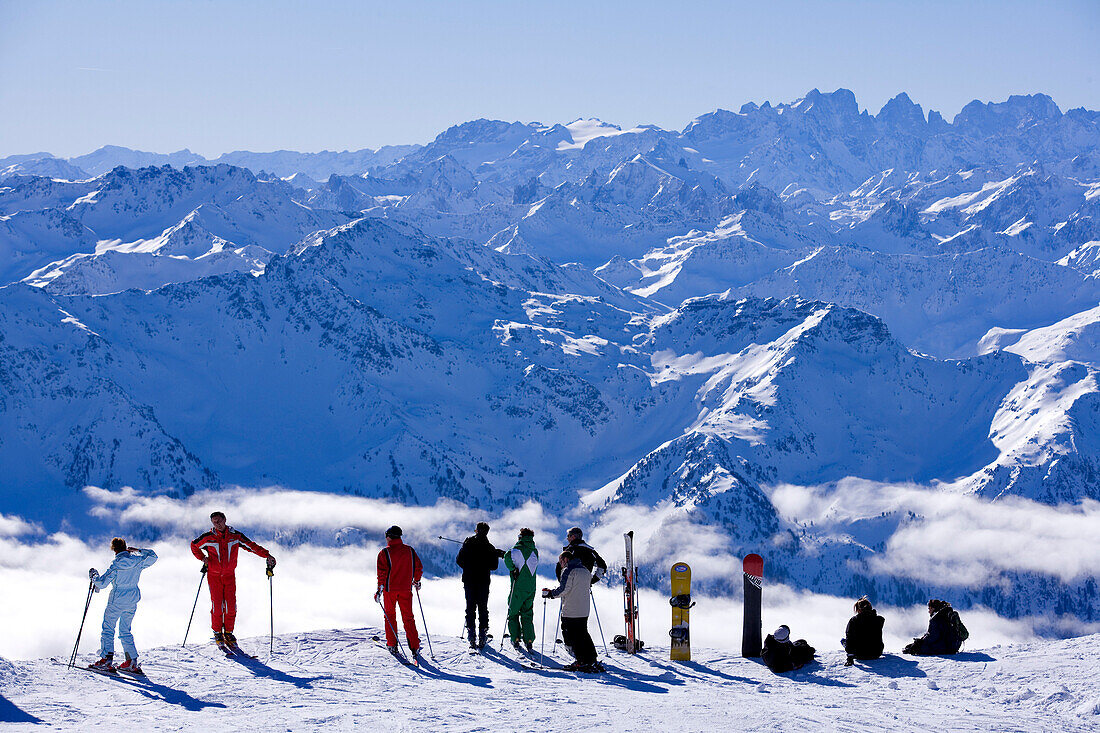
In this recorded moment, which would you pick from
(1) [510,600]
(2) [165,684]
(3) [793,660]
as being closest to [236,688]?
(2) [165,684]

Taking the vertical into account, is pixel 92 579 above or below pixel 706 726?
above

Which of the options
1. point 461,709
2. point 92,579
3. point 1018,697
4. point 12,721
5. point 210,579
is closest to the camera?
point 12,721

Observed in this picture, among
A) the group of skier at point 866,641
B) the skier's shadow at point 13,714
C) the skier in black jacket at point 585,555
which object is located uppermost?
the skier in black jacket at point 585,555

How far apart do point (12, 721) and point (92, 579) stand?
4706 millimetres

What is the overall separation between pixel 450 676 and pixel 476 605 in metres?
3.37

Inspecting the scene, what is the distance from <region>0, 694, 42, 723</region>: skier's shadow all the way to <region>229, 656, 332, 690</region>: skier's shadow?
4.92 m

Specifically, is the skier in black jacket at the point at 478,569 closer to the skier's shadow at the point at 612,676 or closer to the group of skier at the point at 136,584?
the skier's shadow at the point at 612,676

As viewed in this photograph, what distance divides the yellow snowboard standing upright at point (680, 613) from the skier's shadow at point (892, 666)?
411 centimetres

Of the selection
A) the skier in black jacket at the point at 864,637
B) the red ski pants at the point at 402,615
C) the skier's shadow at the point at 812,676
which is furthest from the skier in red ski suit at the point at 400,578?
the skier in black jacket at the point at 864,637

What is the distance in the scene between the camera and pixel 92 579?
75.0ft

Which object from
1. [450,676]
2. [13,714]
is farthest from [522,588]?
[13,714]

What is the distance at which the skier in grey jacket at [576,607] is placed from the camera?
23547 mm

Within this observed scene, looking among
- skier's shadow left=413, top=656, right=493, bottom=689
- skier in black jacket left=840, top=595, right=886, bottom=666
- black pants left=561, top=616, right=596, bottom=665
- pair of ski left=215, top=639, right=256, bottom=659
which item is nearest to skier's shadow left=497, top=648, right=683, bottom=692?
black pants left=561, top=616, right=596, bottom=665

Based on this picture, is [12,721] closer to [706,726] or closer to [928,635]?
[706,726]
